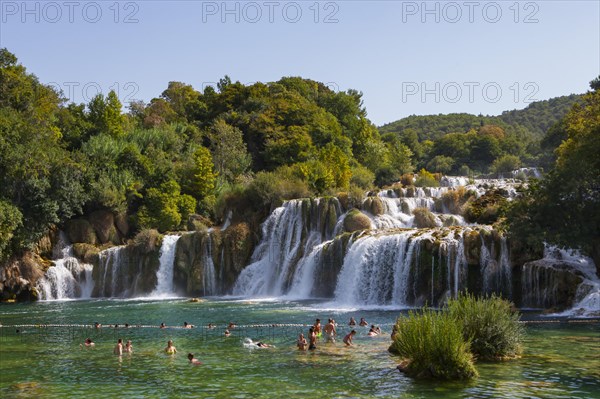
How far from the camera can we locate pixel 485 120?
13900 cm

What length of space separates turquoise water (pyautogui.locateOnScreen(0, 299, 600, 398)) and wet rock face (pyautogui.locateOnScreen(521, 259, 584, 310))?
4508mm

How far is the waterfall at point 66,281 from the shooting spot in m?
45.8

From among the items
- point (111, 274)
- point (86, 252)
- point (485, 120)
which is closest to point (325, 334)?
point (111, 274)

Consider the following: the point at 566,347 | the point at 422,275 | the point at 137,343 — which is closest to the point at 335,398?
the point at 566,347

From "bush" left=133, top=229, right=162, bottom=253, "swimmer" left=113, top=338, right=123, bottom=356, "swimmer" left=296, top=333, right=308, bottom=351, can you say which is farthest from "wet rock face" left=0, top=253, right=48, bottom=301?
"swimmer" left=296, top=333, right=308, bottom=351

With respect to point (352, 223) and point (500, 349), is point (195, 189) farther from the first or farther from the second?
point (500, 349)

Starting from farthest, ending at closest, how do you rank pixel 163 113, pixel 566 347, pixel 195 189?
pixel 163 113 < pixel 195 189 < pixel 566 347

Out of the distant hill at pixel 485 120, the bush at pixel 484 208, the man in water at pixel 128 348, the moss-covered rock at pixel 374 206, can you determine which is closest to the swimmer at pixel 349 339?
Result: the man in water at pixel 128 348

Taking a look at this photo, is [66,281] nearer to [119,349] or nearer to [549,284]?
[119,349]

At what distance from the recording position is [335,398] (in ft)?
49.0

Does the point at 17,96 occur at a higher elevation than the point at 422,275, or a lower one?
higher

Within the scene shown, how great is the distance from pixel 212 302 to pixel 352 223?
10324 mm

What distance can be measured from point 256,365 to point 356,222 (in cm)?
2389

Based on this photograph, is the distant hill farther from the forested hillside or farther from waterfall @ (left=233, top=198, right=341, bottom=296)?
waterfall @ (left=233, top=198, right=341, bottom=296)
